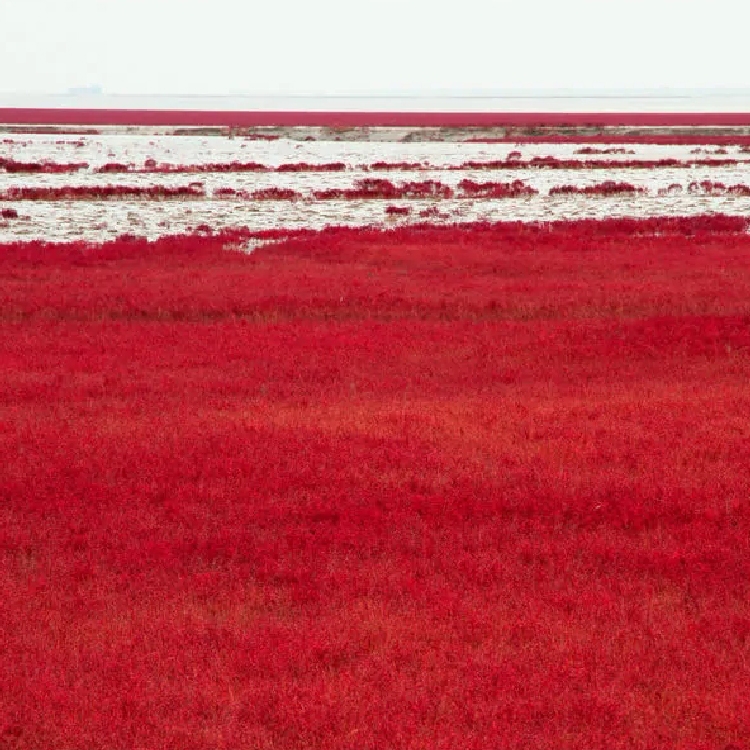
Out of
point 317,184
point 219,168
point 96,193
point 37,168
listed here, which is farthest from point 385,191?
point 37,168

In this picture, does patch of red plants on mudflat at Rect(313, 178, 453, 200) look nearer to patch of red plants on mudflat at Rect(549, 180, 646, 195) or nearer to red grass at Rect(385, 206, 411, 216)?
patch of red plants on mudflat at Rect(549, 180, 646, 195)

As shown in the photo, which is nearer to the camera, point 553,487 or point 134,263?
point 553,487

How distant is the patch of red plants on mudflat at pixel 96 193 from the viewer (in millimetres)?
40688

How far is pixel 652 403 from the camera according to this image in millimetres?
13703

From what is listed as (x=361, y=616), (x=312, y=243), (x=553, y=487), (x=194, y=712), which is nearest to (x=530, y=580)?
(x=361, y=616)

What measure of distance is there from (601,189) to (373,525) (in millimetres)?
36239

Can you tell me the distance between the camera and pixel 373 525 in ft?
31.5

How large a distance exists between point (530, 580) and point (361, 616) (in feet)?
4.70

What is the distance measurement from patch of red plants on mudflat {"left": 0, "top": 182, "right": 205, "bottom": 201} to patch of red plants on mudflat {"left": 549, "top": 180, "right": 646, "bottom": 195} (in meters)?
13.8

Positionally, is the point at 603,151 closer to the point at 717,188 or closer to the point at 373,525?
the point at 717,188

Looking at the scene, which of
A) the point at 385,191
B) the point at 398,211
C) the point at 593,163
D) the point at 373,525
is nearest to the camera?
the point at 373,525

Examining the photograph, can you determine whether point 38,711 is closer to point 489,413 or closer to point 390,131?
point 489,413

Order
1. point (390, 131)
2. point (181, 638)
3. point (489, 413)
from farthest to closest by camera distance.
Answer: point (390, 131)
point (489, 413)
point (181, 638)

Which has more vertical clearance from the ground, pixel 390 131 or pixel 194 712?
pixel 390 131
